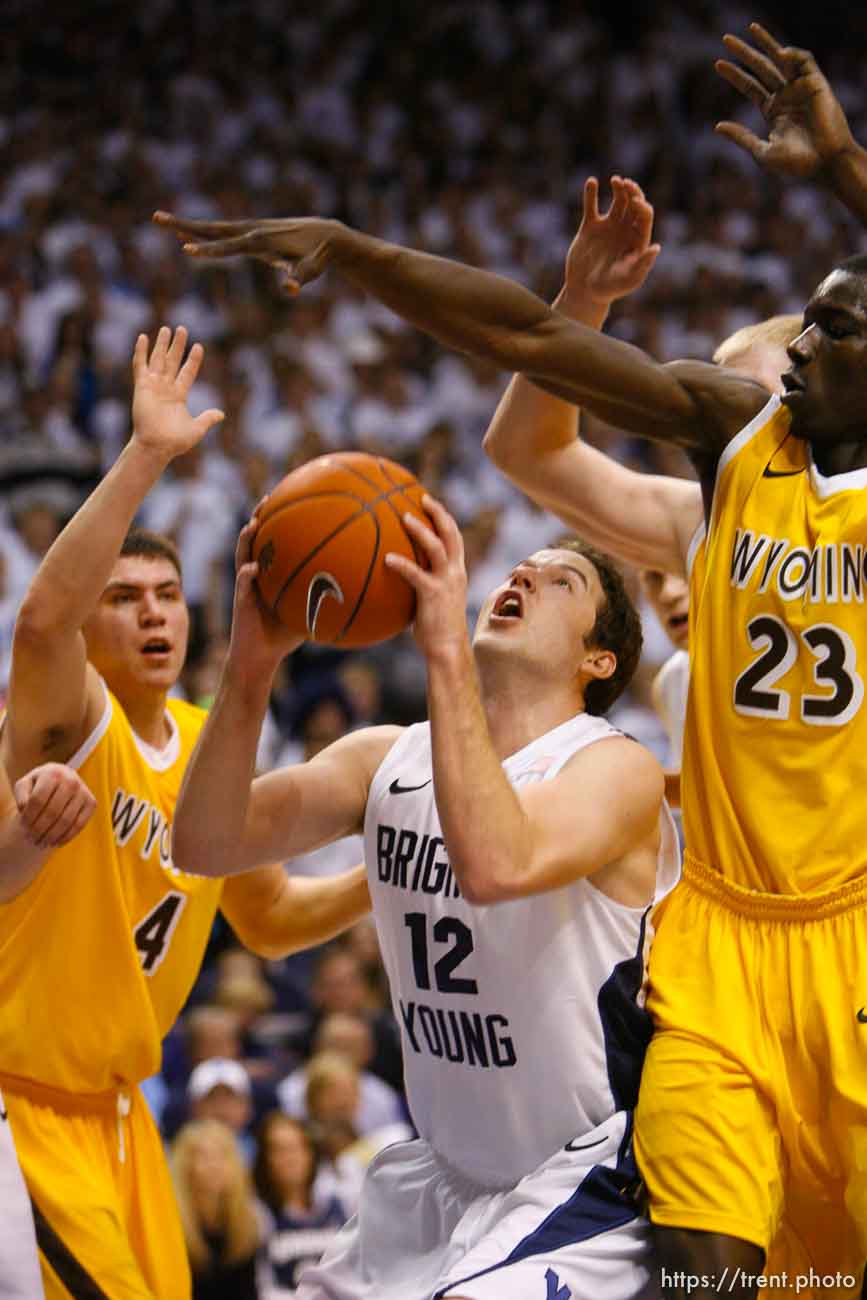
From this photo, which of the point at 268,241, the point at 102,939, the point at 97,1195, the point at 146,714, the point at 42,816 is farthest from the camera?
the point at 146,714

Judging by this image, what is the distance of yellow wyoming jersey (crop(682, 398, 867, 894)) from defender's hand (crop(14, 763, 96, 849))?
1.28 meters

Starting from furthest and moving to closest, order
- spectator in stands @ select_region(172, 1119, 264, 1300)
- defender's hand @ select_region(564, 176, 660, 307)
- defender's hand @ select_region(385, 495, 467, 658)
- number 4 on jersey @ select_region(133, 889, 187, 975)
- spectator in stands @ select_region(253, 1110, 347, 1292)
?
1. spectator in stands @ select_region(253, 1110, 347, 1292)
2. spectator in stands @ select_region(172, 1119, 264, 1300)
3. number 4 on jersey @ select_region(133, 889, 187, 975)
4. defender's hand @ select_region(564, 176, 660, 307)
5. defender's hand @ select_region(385, 495, 467, 658)

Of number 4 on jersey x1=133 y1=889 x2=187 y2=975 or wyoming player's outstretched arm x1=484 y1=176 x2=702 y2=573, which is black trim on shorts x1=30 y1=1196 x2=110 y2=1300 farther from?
wyoming player's outstretched arm x1=484 y1=176 x2=702 y2=573

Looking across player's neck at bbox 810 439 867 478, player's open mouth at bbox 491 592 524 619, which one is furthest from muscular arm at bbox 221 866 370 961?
player's neck at bbox 810 439 867 478

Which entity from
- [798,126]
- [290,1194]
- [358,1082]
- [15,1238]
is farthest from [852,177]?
[358,1082]

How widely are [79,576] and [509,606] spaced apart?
94 centimetres

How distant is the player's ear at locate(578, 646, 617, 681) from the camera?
13.0 feet

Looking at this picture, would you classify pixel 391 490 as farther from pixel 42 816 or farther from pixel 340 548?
pixel 42 816

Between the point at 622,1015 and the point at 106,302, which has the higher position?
the point at 106,302

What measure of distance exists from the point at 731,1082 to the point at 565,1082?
0.46 m

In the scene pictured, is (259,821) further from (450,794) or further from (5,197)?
(5,197)

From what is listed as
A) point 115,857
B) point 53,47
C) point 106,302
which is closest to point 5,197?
point 106,302

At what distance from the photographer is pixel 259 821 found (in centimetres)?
378

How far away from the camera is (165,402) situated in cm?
405
